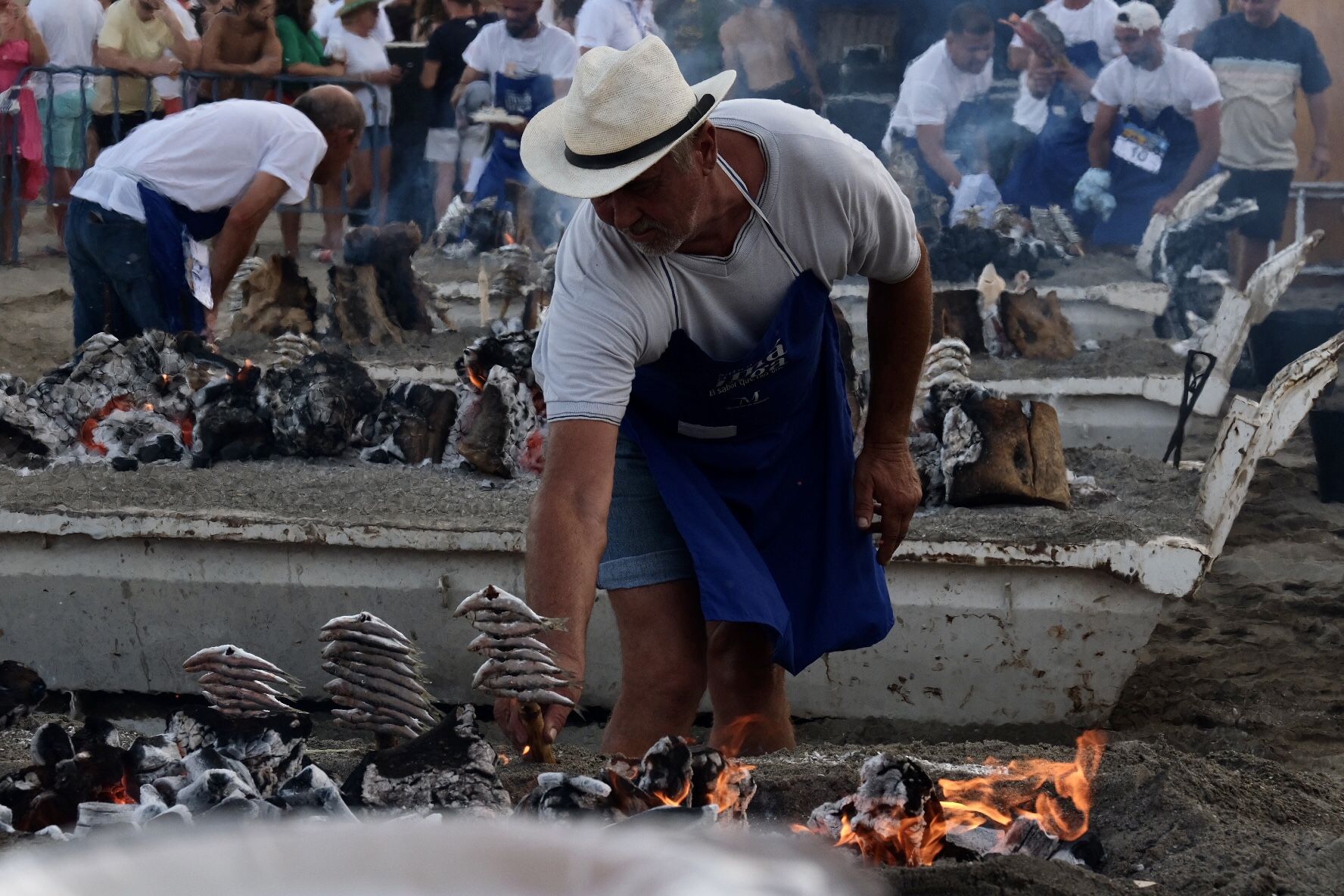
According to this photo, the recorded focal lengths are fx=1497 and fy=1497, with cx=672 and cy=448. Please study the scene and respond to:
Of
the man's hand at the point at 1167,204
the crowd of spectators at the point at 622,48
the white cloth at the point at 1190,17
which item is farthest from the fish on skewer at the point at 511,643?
the white cloth at the point at 1190,17

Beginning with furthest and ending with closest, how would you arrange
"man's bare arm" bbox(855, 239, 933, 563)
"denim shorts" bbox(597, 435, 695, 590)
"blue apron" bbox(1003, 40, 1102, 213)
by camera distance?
"blue apron" bbox(1003, 40, 1102, 213) → "man's bare arm" bbox(855, 239, 933, 563) → "denim shorts" bbox(597, 435, 695, 590)

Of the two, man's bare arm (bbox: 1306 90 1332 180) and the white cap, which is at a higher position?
the white cap

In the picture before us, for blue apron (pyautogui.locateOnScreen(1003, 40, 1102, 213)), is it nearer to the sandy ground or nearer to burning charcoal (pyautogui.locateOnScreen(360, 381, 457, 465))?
the sandy ground

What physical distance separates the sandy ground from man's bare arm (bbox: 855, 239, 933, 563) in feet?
1.93

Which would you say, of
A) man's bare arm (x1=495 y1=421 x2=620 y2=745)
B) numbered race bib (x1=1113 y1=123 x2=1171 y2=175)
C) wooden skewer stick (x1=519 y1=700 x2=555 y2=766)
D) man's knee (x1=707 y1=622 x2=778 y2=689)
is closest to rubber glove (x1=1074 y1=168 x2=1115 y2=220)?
numbered race bib (x1=1113 y1=123 x2=1171 y2=175)

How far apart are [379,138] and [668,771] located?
377 inches

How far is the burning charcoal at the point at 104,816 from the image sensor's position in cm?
272

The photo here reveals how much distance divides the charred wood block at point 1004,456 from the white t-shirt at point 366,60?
7204mm

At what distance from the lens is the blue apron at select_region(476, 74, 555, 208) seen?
36.3 feet

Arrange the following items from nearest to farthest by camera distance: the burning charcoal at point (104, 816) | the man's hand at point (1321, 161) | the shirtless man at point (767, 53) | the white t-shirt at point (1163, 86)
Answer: the burning charcoal at point (104, 816) → the white t-shirt at point (1163, 86) → the man's hand at point (1321, 161) → the shirtless man at point (767, 53)

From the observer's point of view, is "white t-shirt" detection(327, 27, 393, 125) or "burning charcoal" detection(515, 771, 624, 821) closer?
"burning charcoal" detection(515, 771, 624, 821)

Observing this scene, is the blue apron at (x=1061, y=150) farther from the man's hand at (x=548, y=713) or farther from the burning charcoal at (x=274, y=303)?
the man's hand at (x=548, y=713)

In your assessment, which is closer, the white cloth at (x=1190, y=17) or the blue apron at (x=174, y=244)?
the blue apron at (x=174, y=244)

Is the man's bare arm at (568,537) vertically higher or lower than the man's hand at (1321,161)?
lower
